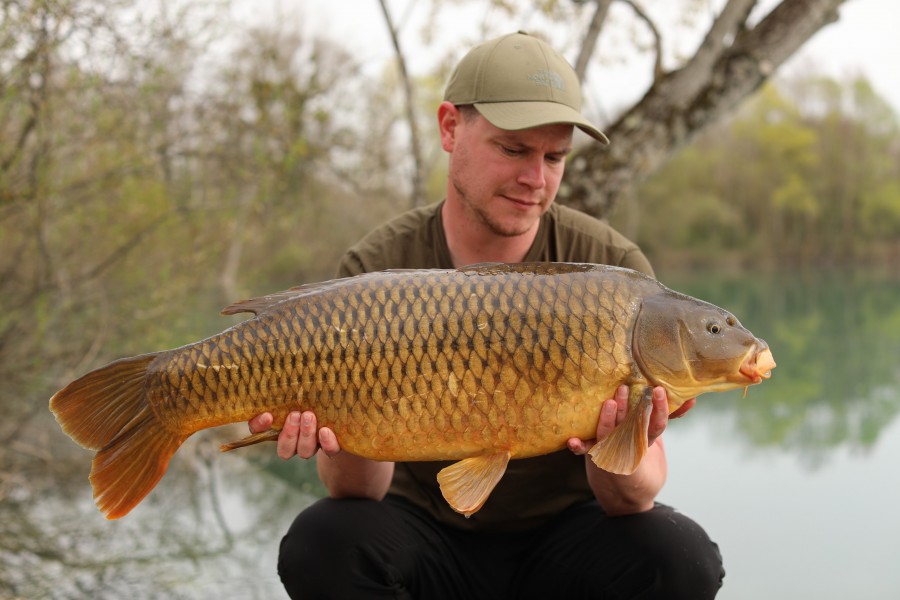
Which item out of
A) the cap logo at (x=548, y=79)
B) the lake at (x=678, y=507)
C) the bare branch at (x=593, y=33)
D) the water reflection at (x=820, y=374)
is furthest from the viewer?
the water reflection at (x=820, y=374)

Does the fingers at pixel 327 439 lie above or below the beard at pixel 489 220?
below

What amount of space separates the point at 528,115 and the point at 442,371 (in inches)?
22.8

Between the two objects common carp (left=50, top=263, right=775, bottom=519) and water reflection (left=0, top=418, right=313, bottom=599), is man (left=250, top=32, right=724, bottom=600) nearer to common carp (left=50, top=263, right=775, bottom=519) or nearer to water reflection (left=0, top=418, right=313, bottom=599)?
common carp (left=50, top=263, right=775, bottom=519)

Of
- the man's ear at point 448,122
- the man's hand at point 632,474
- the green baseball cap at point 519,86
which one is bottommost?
the man's hand at point 632,474

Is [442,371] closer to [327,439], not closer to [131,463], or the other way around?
[327,439]

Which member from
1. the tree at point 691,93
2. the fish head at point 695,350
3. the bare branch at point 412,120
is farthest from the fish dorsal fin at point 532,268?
the bare branch at point 412,120

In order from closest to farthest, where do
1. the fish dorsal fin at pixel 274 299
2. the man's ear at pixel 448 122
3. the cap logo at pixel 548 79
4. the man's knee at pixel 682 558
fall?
1. the fish dorsal fin at pixel 274 299
2. the man's knee at pixel 682 558
3. the cap logo at pixel 548 79
4. the man's ear at pixel 448 122

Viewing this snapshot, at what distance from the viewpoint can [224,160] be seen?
163 inches

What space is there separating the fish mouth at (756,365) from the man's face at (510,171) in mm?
561

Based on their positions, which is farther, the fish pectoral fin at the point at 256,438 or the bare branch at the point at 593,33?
the bare branch at the point at 593,33

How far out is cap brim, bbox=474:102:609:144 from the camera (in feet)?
5.31

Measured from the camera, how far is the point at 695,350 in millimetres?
1343

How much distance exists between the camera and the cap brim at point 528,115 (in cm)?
162

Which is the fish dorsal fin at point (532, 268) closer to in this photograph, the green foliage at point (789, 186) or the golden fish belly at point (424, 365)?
the golden fish belly at point (424, 365)
